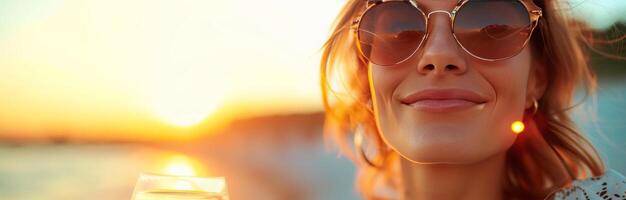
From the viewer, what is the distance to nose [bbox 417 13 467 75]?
5.49 ft

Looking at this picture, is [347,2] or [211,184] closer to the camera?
[211,184]

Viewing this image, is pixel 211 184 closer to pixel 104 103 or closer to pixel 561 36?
pixel 561 36

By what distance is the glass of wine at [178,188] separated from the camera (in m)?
1.62

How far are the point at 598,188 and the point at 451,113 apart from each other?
40 cm

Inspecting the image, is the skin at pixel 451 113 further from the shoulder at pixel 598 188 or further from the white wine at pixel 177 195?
the white wine at pixel 177 195

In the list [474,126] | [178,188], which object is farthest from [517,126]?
[178,188]

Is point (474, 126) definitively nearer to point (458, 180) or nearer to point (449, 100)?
point (449, 100)

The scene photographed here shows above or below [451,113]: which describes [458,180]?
below

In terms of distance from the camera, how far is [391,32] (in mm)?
1767

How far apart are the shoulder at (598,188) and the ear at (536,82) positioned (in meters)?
0.22

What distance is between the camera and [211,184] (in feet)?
5.42

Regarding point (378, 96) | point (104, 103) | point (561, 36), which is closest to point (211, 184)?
point (378, 96)

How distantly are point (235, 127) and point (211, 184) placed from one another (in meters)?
2.90

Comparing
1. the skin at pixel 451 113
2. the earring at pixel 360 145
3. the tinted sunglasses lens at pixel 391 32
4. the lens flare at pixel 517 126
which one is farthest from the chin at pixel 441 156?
the earring at pixel 360 145
